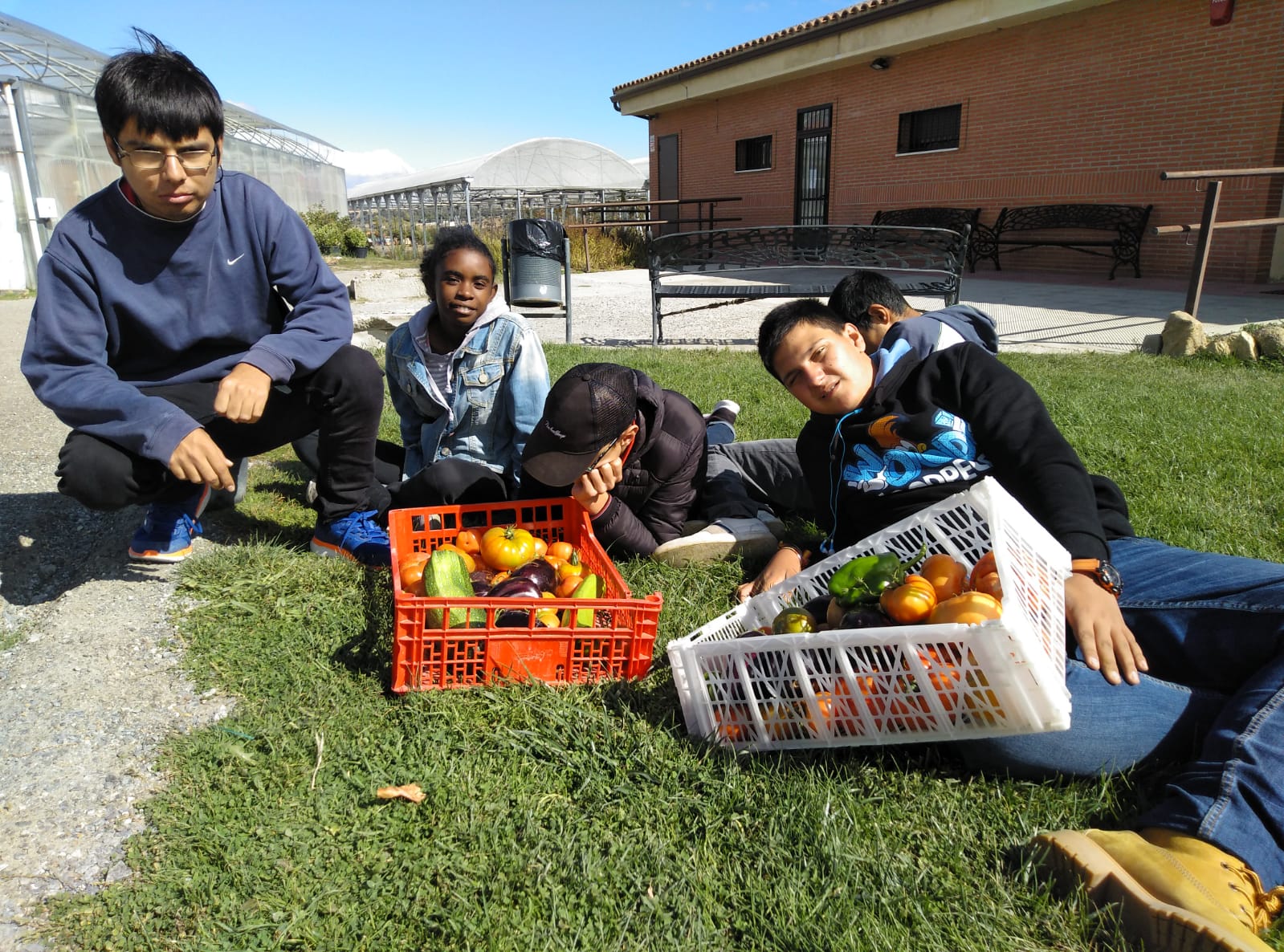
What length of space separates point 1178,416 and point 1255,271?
9333 mm

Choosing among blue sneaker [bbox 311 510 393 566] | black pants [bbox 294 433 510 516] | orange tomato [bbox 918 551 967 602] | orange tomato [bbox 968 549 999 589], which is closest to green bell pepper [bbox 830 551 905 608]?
orange tomato [bbox 918 551 967 602]

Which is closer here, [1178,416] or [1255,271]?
[1178,416]

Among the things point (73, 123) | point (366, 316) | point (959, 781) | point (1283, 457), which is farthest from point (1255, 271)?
point (73, 123)

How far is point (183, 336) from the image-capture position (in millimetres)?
3359

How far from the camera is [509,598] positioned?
2.44 meters

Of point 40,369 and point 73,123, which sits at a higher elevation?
point 73,123

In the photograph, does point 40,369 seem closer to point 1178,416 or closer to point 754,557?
point 754,557

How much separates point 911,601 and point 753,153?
2196 cm

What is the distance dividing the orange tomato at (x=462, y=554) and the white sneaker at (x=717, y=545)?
75 cm

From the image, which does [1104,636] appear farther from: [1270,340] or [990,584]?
[1270,340]

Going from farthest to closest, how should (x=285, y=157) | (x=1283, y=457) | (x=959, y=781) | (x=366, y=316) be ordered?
1. (x=285, y=157)
2. (x=366, y=316)
3. (x=1283, y=457)
4. (x=959, y=781)

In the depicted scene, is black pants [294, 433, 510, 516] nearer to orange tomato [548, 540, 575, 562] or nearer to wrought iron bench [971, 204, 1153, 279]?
orange tomato [548, 540, 575, 562]

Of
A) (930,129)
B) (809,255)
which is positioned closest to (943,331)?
(809,255)

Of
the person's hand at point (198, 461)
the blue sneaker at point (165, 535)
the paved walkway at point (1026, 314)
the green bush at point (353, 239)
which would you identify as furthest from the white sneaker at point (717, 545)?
the green bush at point (353, 239)
